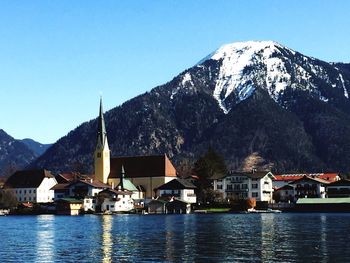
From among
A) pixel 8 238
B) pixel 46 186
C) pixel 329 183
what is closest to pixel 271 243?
pixel 8 238

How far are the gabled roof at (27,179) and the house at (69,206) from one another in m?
29.1

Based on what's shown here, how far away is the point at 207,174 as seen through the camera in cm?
16588

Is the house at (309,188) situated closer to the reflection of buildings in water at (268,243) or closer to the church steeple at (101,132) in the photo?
the church steeple at (101,132)

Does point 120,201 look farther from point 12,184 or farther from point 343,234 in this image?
point 343,234

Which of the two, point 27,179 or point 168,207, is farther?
point 27,179

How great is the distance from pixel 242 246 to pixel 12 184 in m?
128

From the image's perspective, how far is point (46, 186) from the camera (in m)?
174

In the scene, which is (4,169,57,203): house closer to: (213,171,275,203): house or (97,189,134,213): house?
A: (97,189,134,213): house

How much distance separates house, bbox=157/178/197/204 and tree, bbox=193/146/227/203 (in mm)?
2764

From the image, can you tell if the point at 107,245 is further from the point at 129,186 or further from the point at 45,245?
the point at 129,186

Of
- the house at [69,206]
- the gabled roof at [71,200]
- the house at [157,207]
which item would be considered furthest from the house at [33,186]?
the house at [157,207]

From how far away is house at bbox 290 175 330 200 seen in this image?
522ft

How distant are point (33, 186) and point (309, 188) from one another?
66163mm

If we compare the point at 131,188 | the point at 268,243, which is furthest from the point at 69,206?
the point at 268,243
